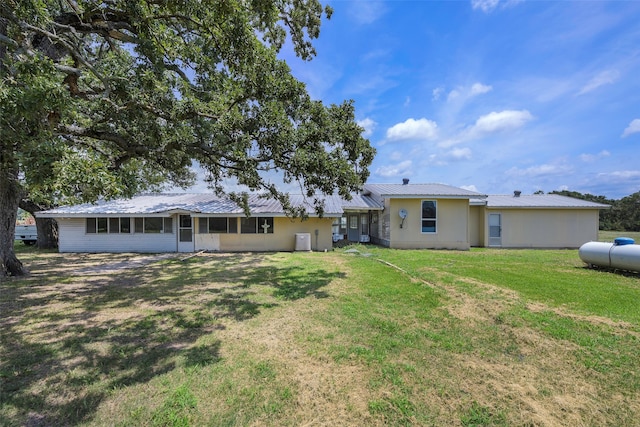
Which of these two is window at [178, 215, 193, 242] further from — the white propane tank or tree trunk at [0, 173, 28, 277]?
the white propane tank

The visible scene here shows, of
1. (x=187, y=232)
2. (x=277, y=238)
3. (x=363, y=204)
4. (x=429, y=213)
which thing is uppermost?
(x=363, y=204)

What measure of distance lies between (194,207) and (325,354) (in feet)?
47.2

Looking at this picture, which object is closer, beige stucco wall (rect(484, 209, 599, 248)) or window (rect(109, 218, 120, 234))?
window (rect(109, 218, 120, 234))

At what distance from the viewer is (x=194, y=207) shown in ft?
54.1

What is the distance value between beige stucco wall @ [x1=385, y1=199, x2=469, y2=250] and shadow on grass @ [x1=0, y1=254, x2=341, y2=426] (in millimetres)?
8153

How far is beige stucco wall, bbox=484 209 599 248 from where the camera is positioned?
18000 millimetres

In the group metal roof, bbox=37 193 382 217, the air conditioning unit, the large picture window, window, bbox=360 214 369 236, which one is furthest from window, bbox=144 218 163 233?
window, bbox=360 214 369 236

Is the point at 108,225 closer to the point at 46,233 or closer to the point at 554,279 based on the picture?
the point at 46,233

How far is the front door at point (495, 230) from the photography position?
59.9 ft

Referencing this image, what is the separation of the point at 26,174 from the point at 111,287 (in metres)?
4.24

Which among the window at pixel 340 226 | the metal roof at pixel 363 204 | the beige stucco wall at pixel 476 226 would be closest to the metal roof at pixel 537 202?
the beige stucco wall at pixel 476 226

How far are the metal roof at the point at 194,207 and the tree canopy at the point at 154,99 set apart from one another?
5601 mm

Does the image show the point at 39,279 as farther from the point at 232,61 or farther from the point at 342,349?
the point at 342,349

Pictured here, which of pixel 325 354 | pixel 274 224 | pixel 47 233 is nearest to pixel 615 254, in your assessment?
pixel 325 354
